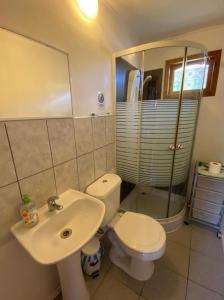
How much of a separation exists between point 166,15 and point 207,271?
2.40 metres

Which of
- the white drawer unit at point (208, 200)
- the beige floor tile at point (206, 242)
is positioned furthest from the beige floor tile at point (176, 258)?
the white drawer unit at point (208, 200)

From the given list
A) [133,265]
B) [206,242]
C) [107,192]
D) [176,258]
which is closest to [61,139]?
[107,192]

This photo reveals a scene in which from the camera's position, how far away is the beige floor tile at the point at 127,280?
3.84 feet

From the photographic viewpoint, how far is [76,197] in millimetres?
1025

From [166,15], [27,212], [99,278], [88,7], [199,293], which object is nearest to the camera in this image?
[27,212]

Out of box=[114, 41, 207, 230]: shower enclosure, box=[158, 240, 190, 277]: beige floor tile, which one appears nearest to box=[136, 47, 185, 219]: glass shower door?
box=[114, 41, 207, 230]: shower enclosure

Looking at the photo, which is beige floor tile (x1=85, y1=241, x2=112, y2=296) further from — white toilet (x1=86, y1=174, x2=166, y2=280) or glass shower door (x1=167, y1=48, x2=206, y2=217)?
glass shower door (x1=167, y1=48, x2=206, y2=217)

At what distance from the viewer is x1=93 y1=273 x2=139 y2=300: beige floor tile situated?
1.12m

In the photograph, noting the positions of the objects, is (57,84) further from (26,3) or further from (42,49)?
(26,3)

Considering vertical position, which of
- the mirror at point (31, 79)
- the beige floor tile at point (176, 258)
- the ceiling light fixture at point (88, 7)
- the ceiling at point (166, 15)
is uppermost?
the ceiling at point (166, 15)

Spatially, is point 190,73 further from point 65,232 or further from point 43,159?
point 65,232

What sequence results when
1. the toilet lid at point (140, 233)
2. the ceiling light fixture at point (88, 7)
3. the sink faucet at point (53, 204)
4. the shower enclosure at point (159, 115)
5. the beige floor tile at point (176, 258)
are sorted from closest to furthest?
the sink faucet at point (53, 204) → the ceiling light fixture at point (88, 7) → the toilet lid at point (140, 233) → the beige floor tile at point (176, 258) → the shower enclosure at point (159, 115)

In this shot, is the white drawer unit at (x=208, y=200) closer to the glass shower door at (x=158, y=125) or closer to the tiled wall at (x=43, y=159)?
the glass shower door at (x=158, y=125)

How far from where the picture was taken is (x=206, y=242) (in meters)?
1.56
